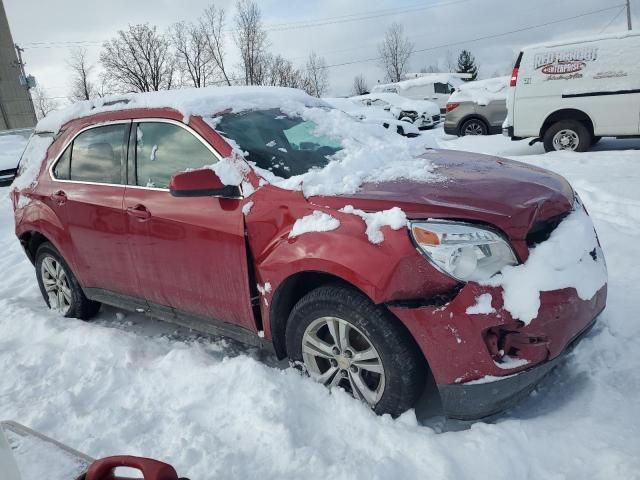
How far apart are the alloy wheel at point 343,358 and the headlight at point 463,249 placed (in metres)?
0.53

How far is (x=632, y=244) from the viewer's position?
13.6 feet

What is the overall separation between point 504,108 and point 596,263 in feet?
35.6

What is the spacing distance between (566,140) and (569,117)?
0.40 m

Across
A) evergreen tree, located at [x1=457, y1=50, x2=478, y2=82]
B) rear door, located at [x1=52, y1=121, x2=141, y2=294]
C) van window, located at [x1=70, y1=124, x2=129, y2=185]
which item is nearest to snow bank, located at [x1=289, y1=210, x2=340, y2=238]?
rear door, located at [x1=52, y1=121, x2=141, y2=294]

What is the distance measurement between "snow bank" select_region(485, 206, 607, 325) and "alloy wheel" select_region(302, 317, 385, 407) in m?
0.67

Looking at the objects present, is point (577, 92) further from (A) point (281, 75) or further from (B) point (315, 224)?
(A) point (281, 75)

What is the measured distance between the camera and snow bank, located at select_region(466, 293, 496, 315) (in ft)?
6.77

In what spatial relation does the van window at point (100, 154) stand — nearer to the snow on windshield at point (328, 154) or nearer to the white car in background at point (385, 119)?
the snow on windshield at point (328, 154)

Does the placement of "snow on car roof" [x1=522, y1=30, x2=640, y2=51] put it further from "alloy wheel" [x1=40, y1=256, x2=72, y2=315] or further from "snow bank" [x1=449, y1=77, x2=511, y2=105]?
"alloy wheel" [x1=40, y1=256, x2=72, y2=315]

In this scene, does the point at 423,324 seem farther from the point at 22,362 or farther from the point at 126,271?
the point at 22,362

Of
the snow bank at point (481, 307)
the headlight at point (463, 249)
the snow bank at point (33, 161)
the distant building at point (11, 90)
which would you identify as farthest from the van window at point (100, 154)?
the distant building at point (11, 90)

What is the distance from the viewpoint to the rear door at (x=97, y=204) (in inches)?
133

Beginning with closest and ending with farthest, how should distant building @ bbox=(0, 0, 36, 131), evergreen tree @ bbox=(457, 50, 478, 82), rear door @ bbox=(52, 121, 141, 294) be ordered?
1. rear door @ bbox=(52, 121, 141, 294)
2. distant building @ bbox=(0, 0, 36, 131)
3. evergreen tree @ bbox=(457, 50, 478, 82)

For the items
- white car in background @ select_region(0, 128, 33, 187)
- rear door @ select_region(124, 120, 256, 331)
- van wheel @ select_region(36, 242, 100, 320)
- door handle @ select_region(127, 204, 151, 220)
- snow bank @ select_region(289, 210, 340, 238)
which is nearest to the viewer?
snow bank @ select_region(289, 210, 340, 238)
